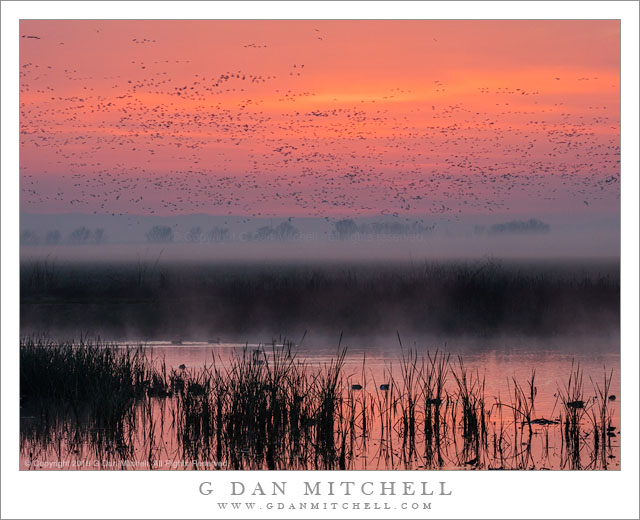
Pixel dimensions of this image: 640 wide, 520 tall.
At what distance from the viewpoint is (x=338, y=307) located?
28672mm

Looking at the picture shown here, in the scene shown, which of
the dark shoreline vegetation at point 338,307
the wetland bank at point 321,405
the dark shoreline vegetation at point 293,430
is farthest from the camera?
the dark shoreline vegetation at point 338,307

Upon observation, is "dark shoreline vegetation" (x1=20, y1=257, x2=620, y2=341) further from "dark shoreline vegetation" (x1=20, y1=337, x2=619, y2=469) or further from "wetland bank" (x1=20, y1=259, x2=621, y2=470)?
"dark shoreline vegetation" (x1=20, y1=337, x2=619, y2=469)

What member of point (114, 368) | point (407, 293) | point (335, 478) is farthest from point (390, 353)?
point (407, 293)

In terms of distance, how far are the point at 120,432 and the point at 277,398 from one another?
1625mm

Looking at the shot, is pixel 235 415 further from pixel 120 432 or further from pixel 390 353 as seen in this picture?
pixel 390 353

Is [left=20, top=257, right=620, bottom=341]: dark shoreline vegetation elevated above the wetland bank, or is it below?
above

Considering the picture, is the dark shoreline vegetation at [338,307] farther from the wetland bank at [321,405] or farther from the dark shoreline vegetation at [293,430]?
the dark shoreline vegetation at [293,430]

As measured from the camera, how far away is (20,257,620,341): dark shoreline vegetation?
2219 centimetres

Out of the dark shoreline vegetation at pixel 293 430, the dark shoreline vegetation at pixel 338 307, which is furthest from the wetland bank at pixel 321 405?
the dark shoreline vegetation at pixel 338 307

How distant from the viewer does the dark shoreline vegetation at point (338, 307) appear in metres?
22.2

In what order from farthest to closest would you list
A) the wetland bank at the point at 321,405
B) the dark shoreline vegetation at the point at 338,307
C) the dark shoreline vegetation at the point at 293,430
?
the dark shoreline vegetation at the point at 338,307 < the wetland bank at the point at 321,405 < the dark shoreline vegetation at the point at 293,430

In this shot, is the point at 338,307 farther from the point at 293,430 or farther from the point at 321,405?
the point at 293,430

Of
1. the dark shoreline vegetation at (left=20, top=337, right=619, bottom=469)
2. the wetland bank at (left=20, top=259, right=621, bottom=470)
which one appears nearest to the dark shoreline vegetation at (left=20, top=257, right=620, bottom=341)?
the wetland bank at (left=20, top=259, right=621, bottom=470)

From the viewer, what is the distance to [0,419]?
819cm
